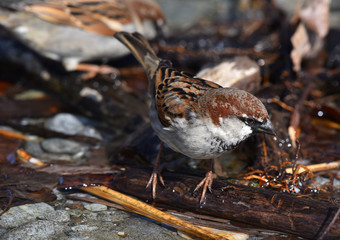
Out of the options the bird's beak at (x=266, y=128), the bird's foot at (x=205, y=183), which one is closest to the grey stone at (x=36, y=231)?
the bird's foot at (x=205, y=183)

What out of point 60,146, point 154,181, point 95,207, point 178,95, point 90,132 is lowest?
point 95,207

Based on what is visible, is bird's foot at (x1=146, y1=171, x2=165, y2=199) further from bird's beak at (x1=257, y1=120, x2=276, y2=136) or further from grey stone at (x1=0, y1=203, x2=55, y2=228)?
bird's beak at (x1=257, y1=120, x2=276, y2=136)

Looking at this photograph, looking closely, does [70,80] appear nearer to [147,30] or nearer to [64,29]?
[64,29]

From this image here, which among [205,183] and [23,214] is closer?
[23,214]


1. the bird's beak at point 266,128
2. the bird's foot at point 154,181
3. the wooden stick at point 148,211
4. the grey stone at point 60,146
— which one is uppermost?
the bird's beak at point 266,128

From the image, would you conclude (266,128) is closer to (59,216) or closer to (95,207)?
(95,207)

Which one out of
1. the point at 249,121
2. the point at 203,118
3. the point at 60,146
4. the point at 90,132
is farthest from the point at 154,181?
the point at 90,132

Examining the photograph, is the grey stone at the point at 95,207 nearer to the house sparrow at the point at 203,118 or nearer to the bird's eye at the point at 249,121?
the house sparrow at the point at 203,118
